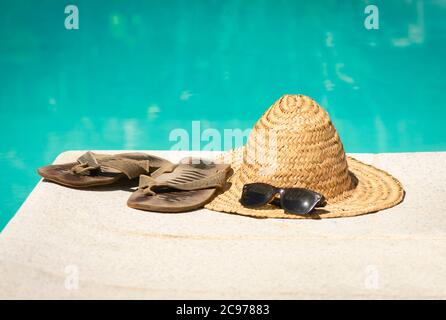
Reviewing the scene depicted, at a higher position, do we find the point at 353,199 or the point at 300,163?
the point at 300,163

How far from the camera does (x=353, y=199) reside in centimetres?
367

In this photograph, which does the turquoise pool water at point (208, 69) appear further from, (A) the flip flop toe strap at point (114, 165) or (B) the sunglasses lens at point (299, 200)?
(B) the sunglasses lens at point (299, 200)

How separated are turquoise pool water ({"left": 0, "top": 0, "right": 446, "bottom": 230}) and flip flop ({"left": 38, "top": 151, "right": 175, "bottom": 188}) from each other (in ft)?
7.41

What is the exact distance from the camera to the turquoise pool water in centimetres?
639

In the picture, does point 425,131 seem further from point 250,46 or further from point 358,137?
point 250,46

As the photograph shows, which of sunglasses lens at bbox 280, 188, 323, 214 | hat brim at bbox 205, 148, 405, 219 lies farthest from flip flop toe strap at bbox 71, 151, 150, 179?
sunglasses lens at bbox 280, 188, 323, 214

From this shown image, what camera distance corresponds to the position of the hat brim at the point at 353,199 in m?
3.45

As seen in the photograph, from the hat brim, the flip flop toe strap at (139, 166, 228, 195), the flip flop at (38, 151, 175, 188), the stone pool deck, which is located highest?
the flip flop at (38, 151, 175, 188)

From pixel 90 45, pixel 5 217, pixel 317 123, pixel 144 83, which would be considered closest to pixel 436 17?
pixel 144 83

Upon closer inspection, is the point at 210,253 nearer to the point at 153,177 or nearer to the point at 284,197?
the point at 284,197

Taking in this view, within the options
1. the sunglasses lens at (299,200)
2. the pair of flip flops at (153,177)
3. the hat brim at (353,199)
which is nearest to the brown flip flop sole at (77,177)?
the pair of flip flops at (153,177)

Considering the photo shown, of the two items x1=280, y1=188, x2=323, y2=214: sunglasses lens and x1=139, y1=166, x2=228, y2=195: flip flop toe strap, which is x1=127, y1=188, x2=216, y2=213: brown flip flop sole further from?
x1=280, y1=188, x2=323, y2=214: sunglasses lens

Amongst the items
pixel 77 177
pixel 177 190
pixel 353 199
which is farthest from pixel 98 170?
pixel 353 199

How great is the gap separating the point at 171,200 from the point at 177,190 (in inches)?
5.1
